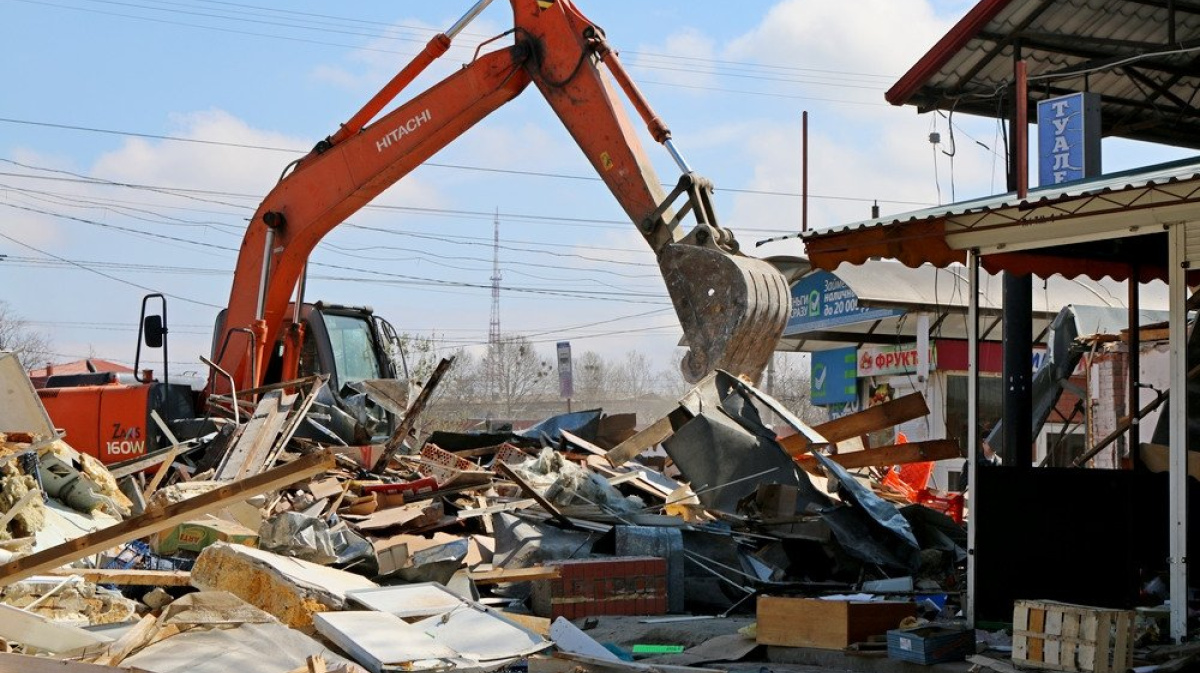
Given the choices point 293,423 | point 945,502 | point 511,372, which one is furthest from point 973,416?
point 511,372

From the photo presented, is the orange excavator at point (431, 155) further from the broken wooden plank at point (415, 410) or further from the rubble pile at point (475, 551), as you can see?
the broken wooden plank at point (415, 410)

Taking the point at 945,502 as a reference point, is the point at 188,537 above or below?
below

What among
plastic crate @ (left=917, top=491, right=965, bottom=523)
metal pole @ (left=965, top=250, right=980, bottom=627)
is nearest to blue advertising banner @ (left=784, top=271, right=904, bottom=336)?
plastic crate @ (left=917, top=491, right=965, bottom=523)

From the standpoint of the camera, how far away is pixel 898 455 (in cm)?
1414

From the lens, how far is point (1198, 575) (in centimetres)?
915

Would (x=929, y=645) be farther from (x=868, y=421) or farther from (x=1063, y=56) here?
(x=1063, y=56)

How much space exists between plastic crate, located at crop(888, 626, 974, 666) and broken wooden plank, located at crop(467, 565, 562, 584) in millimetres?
3000

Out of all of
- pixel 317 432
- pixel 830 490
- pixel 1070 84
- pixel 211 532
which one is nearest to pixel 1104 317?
pixel 1070 84

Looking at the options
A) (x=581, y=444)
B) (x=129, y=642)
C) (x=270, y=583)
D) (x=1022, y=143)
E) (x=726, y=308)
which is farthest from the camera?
(x=581, y=444)

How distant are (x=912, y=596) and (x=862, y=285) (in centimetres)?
1599

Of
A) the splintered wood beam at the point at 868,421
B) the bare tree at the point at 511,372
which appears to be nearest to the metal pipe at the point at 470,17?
the splintered wood beam at the point at 868,421

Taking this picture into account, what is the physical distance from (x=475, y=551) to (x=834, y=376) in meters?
21.1

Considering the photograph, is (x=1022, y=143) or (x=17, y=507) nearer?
(x=1022, y=143)

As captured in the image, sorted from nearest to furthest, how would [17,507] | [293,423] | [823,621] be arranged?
1. [823,621]
2. [17,507]
3. [293,423]
